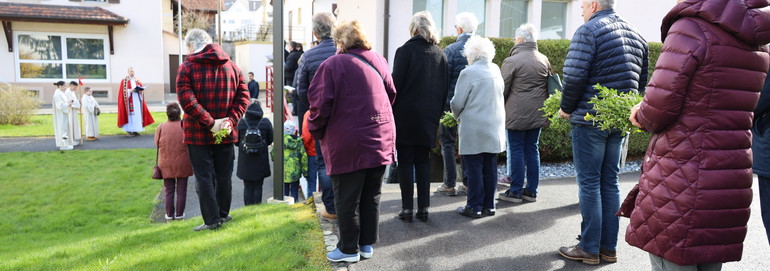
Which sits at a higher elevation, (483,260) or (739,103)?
(739,103)

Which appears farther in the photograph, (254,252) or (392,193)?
(392,193)

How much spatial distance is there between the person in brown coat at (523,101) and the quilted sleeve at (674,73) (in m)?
3.44

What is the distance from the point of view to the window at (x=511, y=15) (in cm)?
1443

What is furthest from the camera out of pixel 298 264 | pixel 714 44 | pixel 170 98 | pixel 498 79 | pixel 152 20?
pixel 170 98

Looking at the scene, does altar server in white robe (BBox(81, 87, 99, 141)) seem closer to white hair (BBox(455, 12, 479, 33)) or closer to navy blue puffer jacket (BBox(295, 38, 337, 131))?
navy blue puffer jacket (BBox(295, 38, 337, 131))

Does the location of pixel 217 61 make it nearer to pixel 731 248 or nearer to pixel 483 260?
pixel 483 260

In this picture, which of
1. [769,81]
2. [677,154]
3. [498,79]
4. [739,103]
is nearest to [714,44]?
[739,103]

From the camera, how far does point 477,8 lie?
46.2ft

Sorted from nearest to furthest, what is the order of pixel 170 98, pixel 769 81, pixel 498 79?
pixel 769 81
pixel 498 79
pixel 170 98

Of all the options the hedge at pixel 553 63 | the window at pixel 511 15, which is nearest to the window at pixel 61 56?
the window at pixel 511 15

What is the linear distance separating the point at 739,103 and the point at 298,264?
2967 mm

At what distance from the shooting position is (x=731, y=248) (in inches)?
112

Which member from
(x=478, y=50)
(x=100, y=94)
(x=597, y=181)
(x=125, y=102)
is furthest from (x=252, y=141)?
(x=100, y=94)

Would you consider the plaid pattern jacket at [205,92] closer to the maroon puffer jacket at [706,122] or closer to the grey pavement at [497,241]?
the grey pavement at [497,241]
